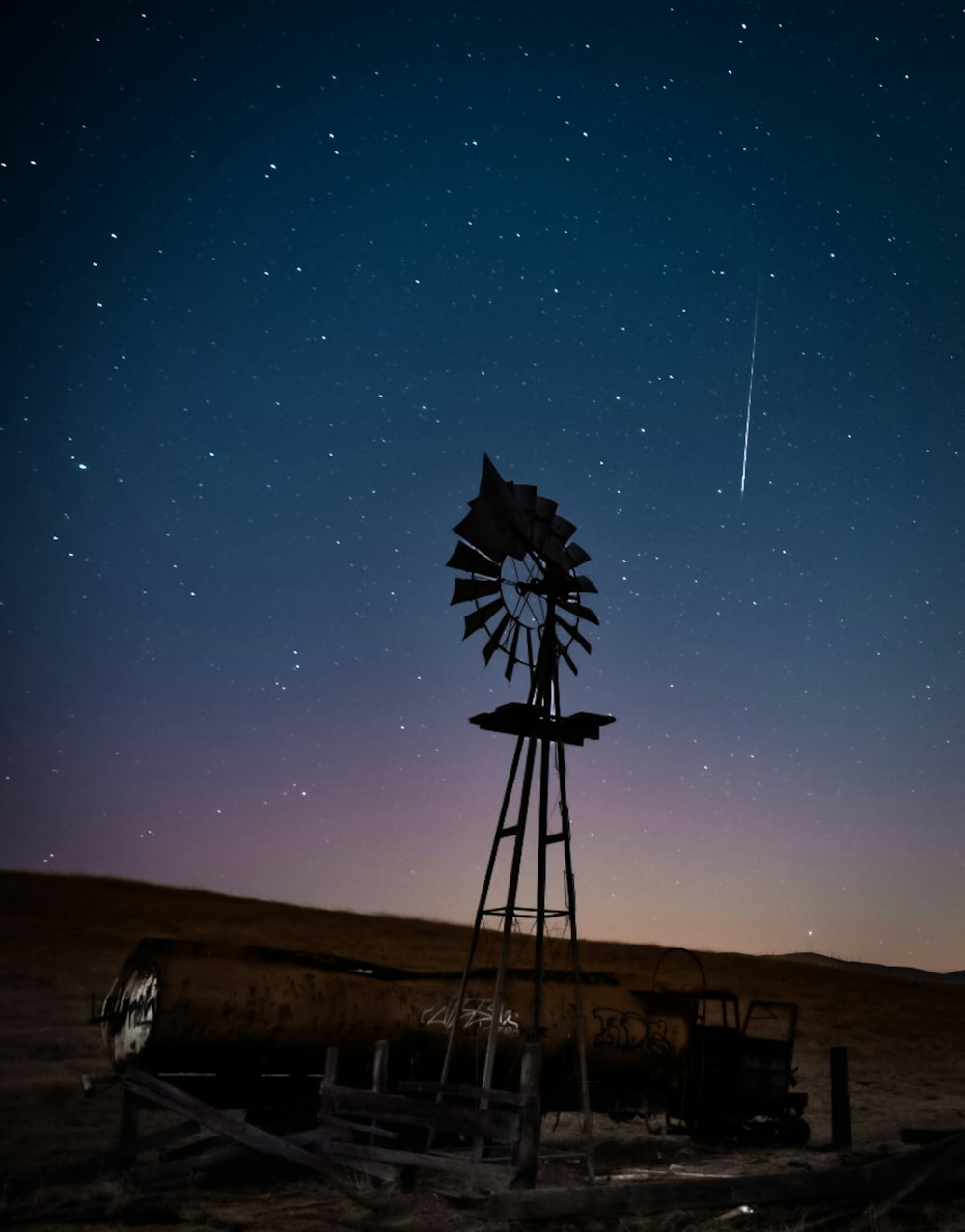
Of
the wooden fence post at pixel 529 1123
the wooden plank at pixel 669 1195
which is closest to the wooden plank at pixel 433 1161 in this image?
the wooden fence post at pixel 529 1123

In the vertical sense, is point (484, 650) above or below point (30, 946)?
above

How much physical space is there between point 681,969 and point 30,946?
36.6 metres

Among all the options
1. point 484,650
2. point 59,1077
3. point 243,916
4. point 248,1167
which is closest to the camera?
point 248,1167

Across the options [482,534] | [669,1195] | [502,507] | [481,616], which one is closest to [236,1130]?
[669,1195]

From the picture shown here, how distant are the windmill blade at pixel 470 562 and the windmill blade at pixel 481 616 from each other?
439 millimetres

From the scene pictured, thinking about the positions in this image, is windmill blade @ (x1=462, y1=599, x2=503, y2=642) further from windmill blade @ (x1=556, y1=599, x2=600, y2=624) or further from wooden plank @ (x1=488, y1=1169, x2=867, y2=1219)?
wooden plank @ (x1=488, y1=1169, x2=867, y2=1219)

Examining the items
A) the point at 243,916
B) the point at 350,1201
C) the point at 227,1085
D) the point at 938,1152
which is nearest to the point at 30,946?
the point at 243,916

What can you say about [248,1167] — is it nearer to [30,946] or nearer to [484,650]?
[484,650]

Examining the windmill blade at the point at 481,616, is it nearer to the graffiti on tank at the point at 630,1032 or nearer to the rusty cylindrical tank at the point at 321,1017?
the rusty cylindrical tank at the point at 321,1017

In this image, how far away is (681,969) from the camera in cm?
5969

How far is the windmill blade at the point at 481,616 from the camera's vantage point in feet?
49.2

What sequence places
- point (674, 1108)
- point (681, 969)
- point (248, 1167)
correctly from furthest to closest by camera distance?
point (681, 969) → point (674, 1108) → point (248, 1167)

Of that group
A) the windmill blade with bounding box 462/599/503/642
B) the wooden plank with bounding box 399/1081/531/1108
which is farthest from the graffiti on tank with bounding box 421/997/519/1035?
the windmill blade with bounding box 462/599/503/642

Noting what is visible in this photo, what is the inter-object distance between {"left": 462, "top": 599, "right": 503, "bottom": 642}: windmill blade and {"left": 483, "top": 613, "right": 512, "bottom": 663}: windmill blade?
7.3 inches
